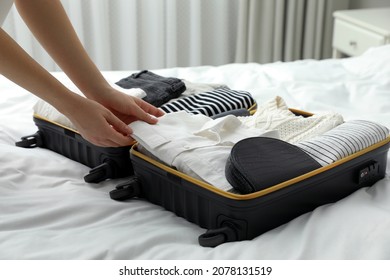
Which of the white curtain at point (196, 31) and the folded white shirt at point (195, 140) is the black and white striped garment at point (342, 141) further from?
the white curtain at point (196, 31)

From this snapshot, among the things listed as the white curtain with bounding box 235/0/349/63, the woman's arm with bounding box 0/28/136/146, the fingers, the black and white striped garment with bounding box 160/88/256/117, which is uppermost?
the woman's arm with bounding box 0/28/136/146

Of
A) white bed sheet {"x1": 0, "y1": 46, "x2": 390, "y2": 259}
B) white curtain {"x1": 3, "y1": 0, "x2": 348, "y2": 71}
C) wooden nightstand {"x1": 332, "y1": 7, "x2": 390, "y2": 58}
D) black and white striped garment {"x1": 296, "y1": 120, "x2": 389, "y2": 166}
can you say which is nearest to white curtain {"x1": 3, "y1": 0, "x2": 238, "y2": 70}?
white curtain {"x1": 3, "y1": 0, "x2": 348, "y2": 71}

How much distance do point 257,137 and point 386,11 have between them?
2060mm

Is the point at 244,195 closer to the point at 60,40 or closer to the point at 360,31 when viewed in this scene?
the point at 60,40

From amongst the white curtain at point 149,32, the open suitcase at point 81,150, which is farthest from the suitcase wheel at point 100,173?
the white curtain at point 149,32

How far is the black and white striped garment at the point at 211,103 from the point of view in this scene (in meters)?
1.49

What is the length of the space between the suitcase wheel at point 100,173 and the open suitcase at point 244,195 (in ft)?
0.19

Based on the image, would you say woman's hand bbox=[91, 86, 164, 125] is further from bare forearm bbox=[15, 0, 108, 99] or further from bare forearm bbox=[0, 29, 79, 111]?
bare forearm bbox=[0, 29, 79, 111]

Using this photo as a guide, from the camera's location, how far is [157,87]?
156 cm

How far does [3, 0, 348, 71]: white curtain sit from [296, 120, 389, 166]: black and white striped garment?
205 centimetres

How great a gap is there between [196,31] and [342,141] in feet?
7.12

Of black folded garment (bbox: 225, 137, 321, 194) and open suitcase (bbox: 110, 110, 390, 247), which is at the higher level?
black folded garment (bbox: 225, 137, 321, 194)

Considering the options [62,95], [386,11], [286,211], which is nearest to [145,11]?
[386,11]

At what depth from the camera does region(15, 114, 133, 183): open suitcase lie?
51.4 inches
